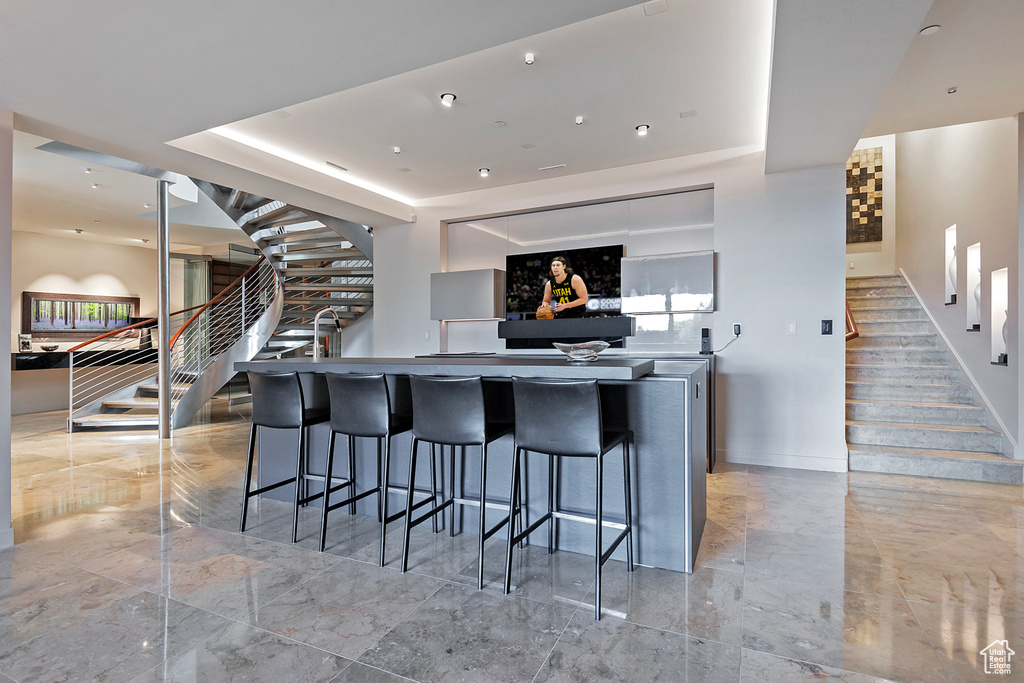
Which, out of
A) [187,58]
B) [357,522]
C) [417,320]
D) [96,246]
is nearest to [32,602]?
[357,522]

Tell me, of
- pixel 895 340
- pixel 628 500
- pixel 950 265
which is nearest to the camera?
pixel 628 500

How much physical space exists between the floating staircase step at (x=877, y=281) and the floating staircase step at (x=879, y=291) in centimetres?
4

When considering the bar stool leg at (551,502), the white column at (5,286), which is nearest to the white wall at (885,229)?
the bar stool leg at (551,502)

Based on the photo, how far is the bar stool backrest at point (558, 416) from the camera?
2.24m

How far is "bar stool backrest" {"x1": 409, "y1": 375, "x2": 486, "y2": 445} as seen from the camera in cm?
251

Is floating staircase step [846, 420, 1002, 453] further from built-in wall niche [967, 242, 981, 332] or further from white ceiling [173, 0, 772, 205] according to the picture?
white ceiling [173, 0, 772, 205]

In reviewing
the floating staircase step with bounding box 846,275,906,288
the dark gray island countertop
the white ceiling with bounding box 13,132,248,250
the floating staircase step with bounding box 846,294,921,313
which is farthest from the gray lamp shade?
the floating staircase step with bounding box 846,275,906,288

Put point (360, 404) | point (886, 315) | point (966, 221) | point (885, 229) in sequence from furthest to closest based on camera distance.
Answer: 1. point (885, 229)
2. point (886, 315)
3. point (966, 221)
4. point (360, 404)

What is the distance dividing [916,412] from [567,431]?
419 cm

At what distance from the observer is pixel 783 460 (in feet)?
15.0

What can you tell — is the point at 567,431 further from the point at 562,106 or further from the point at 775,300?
the point at 775,300

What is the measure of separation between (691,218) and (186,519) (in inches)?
185

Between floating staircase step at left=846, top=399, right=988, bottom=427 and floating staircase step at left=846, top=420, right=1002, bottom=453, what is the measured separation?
10 cm

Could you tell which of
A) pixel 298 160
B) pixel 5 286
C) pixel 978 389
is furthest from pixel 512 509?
pixel 978 389
